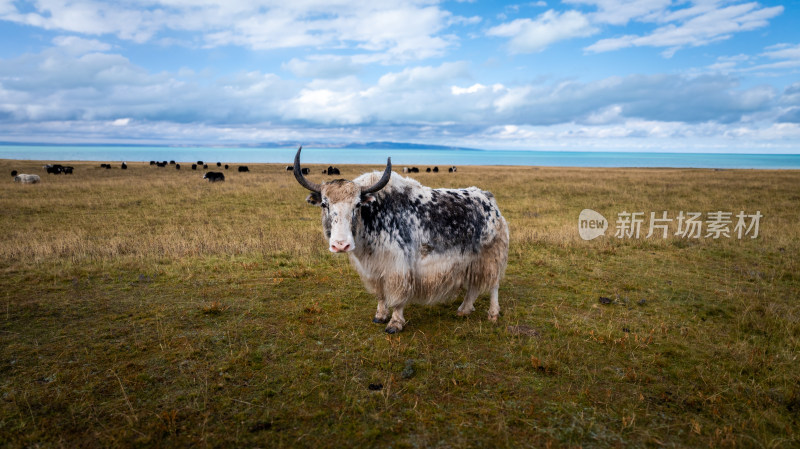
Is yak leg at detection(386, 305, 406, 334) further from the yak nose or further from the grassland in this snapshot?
the yak nose

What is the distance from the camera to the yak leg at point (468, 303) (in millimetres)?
6076

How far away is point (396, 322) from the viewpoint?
217 inches

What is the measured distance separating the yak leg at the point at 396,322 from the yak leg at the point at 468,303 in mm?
1055

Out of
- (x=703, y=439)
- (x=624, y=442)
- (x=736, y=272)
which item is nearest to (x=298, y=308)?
(x=624, y=442)

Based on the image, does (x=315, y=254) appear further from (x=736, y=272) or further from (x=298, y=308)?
(x=736, y=272)

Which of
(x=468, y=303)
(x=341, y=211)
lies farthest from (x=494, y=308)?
(x=341, y=211)

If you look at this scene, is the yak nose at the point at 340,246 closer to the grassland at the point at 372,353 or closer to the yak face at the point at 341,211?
the yak face at the point at 341,211

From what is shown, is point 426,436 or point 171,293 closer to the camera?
point 426,436

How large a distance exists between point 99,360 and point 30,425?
1.16 m

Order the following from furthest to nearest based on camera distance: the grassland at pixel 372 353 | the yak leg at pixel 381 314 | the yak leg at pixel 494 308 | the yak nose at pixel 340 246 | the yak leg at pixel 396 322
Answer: the yak leg at pixel 494 308 < the yak leg at pixel 381 314 < the yak leg at pixel 396 322 < the yak nose at pixel 340 246 < the grassland at pixel 372 353

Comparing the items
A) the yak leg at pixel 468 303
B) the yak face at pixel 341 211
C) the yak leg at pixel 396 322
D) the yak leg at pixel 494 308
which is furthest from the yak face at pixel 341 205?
the yak leg at pixel 494 308

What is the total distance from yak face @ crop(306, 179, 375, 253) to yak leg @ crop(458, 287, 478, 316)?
2254 millimetres

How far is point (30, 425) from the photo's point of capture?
3365 mm

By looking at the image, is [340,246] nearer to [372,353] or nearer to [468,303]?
[372,353]
